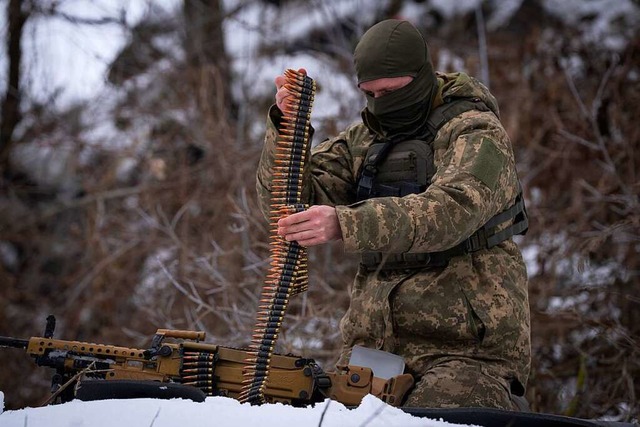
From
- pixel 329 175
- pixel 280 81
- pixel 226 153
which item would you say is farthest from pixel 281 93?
pixel 226 153

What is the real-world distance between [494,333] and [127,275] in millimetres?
6602

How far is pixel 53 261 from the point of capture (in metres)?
11.2

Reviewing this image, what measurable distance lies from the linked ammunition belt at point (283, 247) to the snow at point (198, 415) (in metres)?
0.51

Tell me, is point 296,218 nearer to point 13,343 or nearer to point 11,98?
point 13,343

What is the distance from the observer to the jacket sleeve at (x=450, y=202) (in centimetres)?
346

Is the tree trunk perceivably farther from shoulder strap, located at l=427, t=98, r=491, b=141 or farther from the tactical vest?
shoulder strap, located at l=427, t=98, r=491, b=141

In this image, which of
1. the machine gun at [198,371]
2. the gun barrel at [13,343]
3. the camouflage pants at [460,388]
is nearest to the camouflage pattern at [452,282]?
the camouflage pants at [460,388]

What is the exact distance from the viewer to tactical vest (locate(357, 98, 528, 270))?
3.99 meters

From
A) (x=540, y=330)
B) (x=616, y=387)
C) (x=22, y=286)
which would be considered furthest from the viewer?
(x=22, y=286)

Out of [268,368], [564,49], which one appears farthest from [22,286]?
[268,368]

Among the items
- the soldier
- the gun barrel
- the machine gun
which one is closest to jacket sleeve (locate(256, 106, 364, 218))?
the soldier

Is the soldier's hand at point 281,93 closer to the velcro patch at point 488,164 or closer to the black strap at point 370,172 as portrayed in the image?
the black strap at point 370,172

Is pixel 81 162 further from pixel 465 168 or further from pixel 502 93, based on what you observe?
pixel 465 168

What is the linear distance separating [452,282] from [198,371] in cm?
122
